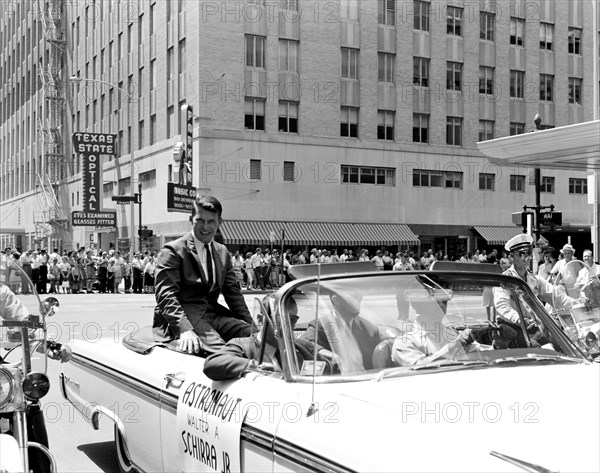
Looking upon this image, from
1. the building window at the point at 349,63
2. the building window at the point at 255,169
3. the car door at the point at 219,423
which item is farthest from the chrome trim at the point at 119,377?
the building window at the point at 349,63

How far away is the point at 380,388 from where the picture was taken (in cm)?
315

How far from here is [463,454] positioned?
2391 millimetres

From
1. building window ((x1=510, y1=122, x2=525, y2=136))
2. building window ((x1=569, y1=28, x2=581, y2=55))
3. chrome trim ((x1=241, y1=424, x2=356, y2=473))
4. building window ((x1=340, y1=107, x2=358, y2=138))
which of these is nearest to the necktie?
chrome trim ((x1=241, y1=424, x2=356, y2=473))

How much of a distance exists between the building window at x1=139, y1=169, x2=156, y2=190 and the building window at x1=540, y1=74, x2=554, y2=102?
943 inches

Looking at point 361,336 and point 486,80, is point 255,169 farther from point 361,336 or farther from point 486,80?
point 361,336

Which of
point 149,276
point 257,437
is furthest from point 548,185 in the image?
point 257,437

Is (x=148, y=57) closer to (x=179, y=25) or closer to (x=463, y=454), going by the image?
(x=179, y=25)

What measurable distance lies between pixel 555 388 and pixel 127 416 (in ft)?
9.01

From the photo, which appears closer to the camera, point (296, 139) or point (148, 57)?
point (296, 139)

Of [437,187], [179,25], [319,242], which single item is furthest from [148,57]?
[437,187]

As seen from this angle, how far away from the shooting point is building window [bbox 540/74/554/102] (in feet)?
150

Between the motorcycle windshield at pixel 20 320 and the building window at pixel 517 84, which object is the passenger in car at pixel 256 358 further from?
the building window at pixel 517 84

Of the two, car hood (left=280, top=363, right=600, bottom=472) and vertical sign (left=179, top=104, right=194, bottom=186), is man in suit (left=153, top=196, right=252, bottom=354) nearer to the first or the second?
car hood (left=280, top=363, right=600, bottom=472)

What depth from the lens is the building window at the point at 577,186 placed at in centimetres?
4678
